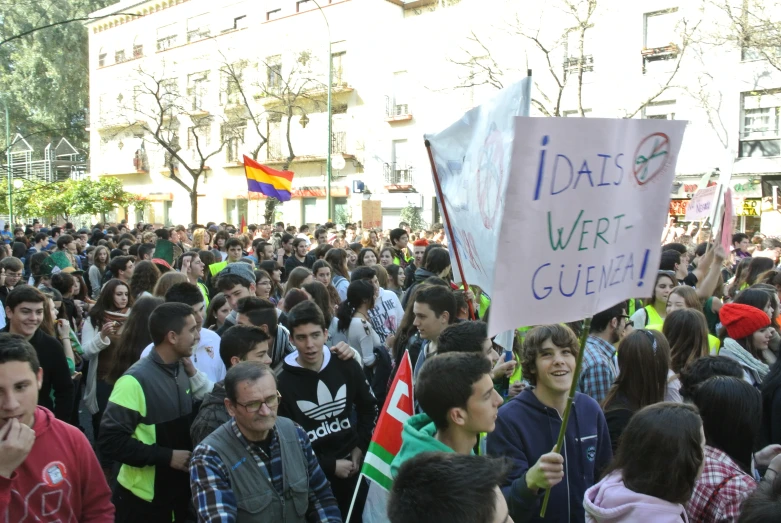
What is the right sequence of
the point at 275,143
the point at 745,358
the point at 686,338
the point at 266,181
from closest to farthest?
the point at 686,338
the point at 745,358
the point at 266,181
the point at 275,143

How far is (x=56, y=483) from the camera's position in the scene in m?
2.73

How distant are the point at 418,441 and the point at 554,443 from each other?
2.43ft

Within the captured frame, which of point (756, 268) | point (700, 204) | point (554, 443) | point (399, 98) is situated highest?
point (399, 98)

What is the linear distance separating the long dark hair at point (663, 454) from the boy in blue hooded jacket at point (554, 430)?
0.42 meters

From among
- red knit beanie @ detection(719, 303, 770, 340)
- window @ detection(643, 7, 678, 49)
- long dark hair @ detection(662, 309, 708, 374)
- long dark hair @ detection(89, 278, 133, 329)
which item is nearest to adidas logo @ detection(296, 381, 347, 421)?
long dark hair @ detection(662, 309, 708, 374)

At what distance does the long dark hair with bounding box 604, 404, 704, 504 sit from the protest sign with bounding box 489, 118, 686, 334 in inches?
18.7

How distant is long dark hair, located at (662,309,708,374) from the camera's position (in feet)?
15.2

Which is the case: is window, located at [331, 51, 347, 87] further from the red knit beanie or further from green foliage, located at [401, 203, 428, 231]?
the red knit beanie

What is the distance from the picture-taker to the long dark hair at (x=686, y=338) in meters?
4.62

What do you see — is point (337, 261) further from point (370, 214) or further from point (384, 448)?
point (370, 214)

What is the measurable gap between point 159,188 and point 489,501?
44767 mm

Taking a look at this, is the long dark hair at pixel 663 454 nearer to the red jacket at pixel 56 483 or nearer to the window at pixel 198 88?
the red jacket at pixel 56 483

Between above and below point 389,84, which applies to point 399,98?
below

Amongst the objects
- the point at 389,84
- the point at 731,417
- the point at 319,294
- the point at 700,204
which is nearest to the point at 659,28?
the point at 389,84
